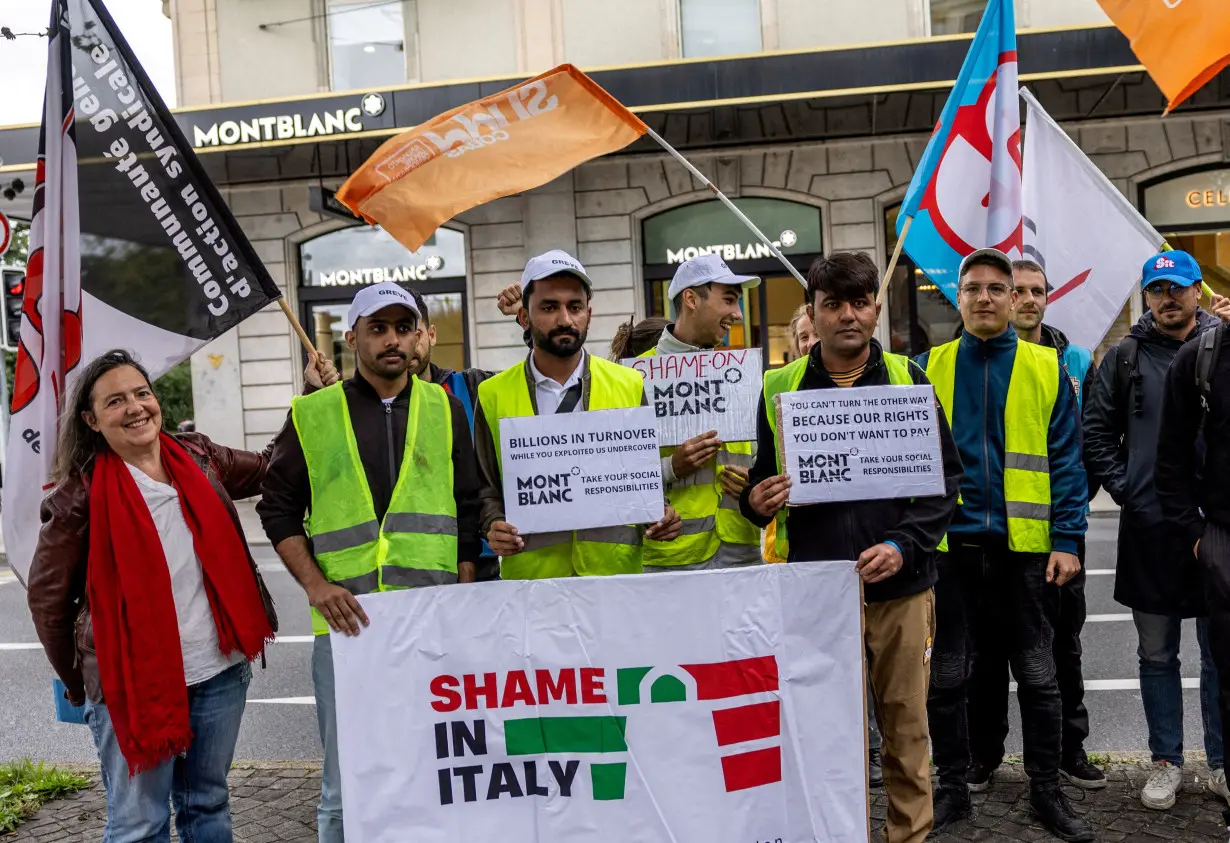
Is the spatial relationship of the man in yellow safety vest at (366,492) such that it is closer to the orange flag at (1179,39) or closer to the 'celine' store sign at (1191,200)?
the orange flag at (1179,39)

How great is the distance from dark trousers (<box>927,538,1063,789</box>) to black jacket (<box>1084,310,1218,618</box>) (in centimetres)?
45

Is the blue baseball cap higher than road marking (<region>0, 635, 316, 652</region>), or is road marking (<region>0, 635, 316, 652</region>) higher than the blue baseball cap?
the blue baseball cap

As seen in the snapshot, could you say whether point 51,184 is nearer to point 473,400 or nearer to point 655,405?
point 473,400

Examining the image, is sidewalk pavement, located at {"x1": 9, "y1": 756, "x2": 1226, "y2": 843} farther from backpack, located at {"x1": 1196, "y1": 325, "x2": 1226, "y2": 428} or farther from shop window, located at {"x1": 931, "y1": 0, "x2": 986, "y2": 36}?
shop window, located at {"x1": 931, "y1": 0, "x2": 986, "y2": 36}

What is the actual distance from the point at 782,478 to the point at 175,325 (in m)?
2.47

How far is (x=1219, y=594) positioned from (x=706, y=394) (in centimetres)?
189

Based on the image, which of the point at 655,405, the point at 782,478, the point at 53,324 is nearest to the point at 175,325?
the point at 53,324

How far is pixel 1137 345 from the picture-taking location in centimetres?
443

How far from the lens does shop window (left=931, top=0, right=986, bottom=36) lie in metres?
15.4

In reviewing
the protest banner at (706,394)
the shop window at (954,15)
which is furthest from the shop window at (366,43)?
the protest banner at (706,394)

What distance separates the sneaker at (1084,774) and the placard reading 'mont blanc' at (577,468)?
2346mm

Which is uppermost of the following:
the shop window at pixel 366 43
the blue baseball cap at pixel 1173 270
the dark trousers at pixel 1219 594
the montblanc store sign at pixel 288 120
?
the shop window at pixel 366 43

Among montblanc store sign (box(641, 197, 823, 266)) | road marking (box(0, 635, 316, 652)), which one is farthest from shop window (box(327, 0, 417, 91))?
road marking (box(0, 635, 316, 652))

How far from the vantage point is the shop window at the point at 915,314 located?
50.9 ft
